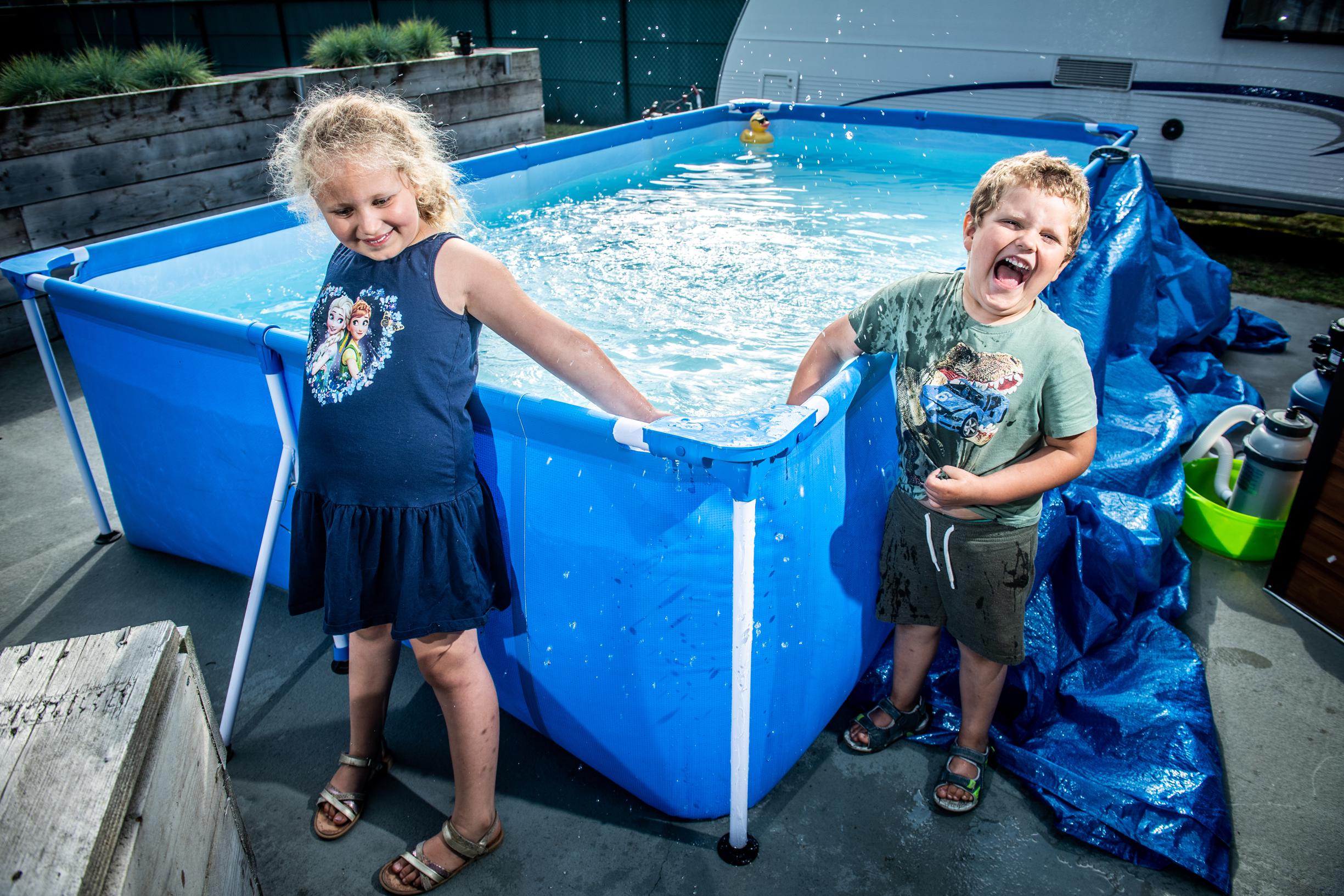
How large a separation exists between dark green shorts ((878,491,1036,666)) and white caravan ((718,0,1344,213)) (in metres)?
6.59

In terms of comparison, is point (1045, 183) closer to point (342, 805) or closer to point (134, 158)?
point (342, 805)

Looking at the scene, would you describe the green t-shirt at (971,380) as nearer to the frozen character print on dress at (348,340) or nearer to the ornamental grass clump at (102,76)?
the frozen character print on dress at (348,340)

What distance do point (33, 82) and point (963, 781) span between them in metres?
5.95

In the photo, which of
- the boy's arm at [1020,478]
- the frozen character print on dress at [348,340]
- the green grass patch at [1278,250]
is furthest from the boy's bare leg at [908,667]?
the green grass patch at [1278,250]

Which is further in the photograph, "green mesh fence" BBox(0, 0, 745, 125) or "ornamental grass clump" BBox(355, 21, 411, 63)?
"green mesh fence" BBox(0, 0, 745, 125)

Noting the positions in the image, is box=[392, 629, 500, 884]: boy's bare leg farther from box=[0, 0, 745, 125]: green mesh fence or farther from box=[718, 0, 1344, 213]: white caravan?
box=[0, 0, 745, 125]: green mesh fence

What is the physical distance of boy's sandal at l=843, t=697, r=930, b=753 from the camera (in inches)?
82.2

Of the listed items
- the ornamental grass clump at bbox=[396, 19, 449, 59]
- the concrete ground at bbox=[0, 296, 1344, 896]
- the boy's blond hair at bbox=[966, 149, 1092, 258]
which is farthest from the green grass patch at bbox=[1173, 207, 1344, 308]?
the ornamental grass clump at bbox=[396, 19, 449, 59]

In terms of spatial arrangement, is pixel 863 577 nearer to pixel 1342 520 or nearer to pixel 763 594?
pixel 763 594

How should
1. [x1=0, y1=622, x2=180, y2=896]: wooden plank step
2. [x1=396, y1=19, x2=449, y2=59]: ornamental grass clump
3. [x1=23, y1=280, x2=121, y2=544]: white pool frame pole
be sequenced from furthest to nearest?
[x1=396, y1=19, x2=449, y2=59]: ornamental grass clump, [x1=23, y1=280, x2=121, y2=544]: white pool frame pole, [x1=0, y1=622, x2=180, y2=896]: wooden plank step

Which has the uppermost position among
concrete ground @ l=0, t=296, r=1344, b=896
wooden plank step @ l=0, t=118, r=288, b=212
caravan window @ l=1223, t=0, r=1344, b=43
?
caravan window @ l=1223, t=0, r=1344, b=43

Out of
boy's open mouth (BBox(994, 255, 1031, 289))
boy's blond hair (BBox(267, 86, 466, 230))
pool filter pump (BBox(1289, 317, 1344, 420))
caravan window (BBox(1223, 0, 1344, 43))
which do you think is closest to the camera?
boy's blond hair (BBox(267, 86, 466, 230))

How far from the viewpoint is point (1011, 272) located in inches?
62.8

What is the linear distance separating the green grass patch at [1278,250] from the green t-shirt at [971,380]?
5055 millimetres
